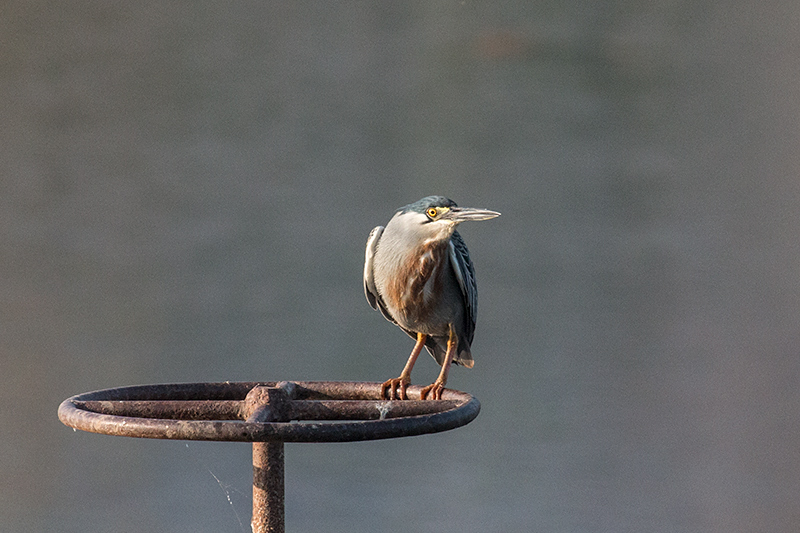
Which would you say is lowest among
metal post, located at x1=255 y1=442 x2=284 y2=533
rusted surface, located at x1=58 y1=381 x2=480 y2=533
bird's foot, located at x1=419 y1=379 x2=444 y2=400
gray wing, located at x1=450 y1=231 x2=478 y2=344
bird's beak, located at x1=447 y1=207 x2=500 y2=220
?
metal post, located at x1=255 y1=442 x2=284 y2=533

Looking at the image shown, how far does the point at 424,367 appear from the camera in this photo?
2.92 metres

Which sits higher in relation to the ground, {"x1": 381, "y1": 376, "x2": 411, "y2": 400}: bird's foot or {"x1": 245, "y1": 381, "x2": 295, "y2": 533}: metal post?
{"x1": 381, "y1": 376, "x2": 411, "y2": 400}: bird's foot

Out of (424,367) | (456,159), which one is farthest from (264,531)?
(456,159)

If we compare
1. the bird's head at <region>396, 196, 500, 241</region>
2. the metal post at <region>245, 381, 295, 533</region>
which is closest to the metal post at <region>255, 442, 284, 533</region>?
the metal post at <region>245, 381, 295, 533</region>

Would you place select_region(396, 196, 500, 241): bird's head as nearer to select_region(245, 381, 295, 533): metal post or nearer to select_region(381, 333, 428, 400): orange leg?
select_region(381, 333, 428, 400): orange leg

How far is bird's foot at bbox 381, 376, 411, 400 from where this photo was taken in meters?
1.97

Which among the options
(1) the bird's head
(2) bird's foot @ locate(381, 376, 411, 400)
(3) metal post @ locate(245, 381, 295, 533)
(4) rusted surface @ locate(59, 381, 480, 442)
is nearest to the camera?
(4) rusted surface @ locate(59, 381, 480, 442)

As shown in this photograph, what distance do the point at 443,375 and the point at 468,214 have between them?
514 millimetres

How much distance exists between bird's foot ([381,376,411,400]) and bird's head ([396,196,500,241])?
41 cm

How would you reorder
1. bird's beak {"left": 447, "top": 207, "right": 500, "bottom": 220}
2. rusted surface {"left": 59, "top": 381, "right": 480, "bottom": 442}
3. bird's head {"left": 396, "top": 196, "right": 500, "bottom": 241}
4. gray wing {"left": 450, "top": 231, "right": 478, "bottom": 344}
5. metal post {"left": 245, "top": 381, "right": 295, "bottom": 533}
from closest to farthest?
rusted surface {"left": 59, "top": 381, "right": 480, "bottom": 442} < metal post {"left": 245, "top": 381, "right": 295, "bottom": 533} < bird's beak {"left": 447, "top": 207, "right": 500, "bottom": 220} < bird's head {"left": 396, "top": 196, "right": 500, "bottom": 241} < gray wing {"left": 450, "top": 231, "right": 478, "bottom": 344}

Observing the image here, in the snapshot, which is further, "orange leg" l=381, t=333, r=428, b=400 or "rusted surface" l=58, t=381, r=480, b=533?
"orange leg" l=381, t=333, r=428, b=400

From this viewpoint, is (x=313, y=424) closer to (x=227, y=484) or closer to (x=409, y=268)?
(x=409, y=268)

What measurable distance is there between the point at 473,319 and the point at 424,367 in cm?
76

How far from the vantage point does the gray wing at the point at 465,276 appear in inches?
81.5
